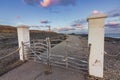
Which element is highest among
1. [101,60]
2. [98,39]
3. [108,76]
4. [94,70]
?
[98,39]

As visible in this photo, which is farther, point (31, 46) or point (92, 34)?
point (31, 46)

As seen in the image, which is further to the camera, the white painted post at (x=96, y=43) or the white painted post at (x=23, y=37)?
the white painted post at (x=23, y=37)

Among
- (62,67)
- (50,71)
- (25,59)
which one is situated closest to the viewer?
(50,71)

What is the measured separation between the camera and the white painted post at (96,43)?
169 inches

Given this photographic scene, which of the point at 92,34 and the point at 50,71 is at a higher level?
the point at 92,34

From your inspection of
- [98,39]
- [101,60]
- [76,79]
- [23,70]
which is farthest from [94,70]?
[23,70]

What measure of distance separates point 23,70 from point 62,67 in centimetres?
172

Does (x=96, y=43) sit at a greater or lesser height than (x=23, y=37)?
lesser

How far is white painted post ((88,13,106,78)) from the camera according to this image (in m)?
4.30

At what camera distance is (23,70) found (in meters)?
5.44

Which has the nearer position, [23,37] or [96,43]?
[96,43]

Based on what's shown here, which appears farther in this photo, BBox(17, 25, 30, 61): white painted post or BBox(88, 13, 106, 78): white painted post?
BBox(17, 25, 30, 61): white painted post

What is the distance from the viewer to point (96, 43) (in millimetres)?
4434

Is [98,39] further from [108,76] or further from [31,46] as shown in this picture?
[31,46]
